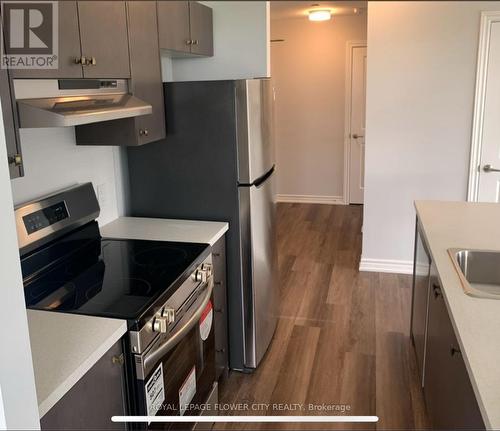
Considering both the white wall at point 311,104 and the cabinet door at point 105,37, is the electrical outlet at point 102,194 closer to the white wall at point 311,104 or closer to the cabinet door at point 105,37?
the cabinet door at point 105,37

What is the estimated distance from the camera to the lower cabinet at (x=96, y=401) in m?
1.17

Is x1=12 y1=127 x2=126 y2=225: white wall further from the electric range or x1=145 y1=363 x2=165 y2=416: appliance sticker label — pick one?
x1=145 y1=363 x2=165 y2=416: appliance sticker label

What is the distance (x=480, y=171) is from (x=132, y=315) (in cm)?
290

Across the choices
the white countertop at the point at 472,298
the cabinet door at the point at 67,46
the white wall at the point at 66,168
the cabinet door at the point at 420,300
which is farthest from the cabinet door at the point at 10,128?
the cabinet door at the point at 420,300

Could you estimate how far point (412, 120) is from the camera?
3559 millimetres

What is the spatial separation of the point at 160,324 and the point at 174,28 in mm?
1360

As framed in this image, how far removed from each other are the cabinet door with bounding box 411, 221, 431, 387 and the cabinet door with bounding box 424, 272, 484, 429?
0.13 m

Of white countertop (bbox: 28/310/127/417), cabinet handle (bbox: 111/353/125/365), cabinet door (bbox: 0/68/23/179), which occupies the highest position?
cabinet door (bbox: 0/68/23/179)

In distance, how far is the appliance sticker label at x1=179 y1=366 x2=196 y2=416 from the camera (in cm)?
176

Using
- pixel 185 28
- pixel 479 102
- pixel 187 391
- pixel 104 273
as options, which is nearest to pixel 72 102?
pixel 104 273

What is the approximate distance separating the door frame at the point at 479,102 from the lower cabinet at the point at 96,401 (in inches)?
115

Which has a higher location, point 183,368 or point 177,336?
point 177,336

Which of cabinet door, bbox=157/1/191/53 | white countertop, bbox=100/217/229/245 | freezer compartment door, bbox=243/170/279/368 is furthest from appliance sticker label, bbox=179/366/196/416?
cabinet door, bbox=157/1/191/53

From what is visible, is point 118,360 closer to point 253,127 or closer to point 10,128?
point 10,128
